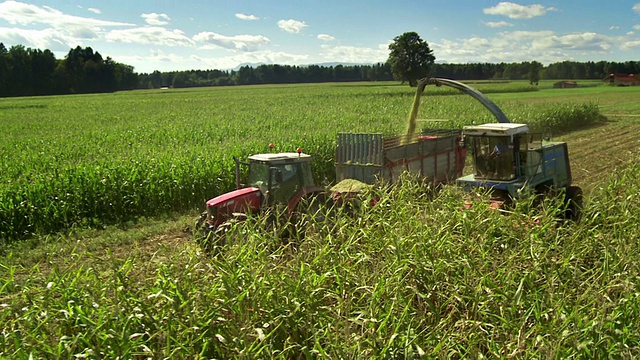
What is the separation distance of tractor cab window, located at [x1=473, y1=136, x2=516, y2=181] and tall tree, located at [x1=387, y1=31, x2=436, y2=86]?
55737 millimetres

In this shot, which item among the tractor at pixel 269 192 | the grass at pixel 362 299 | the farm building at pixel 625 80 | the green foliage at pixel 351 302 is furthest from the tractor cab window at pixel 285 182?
the farm building at pixel 625 80

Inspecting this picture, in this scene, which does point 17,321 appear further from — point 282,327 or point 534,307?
point 534,307

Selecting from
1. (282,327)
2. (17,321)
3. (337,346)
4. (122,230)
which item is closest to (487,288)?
(337,346)

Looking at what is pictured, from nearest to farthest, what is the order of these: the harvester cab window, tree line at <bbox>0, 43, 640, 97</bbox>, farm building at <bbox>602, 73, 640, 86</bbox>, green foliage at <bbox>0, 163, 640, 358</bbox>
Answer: green foliage at <bbox>0, 163, 640, 358</bbox>, the harvester cab window, farm building at <bbox>602, 73, 640, 86</bbox>, tree line at <bbox>0, 43, 640, 97</bbox>

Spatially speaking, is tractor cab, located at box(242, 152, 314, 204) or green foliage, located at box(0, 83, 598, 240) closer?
tractor cab, located at box(242, 152, 314, 204)

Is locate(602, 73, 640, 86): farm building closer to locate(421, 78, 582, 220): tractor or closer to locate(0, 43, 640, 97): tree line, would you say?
locate(0, 43, 640, 97): tree line

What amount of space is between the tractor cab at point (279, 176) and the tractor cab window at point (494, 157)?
10.6 ft

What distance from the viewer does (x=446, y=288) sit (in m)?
3.88

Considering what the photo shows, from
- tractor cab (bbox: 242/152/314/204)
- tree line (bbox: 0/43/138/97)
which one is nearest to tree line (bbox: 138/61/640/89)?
tree line (bbox: 0/43/138/97)

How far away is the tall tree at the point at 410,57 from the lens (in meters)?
62.8

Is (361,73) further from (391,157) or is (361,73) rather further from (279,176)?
(279,176)

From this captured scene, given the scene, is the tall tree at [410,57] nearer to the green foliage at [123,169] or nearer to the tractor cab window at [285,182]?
the green foliage at [123,169]

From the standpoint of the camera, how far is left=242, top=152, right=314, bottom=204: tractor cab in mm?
7951

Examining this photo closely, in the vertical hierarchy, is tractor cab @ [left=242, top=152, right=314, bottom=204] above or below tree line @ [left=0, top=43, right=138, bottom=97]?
below
